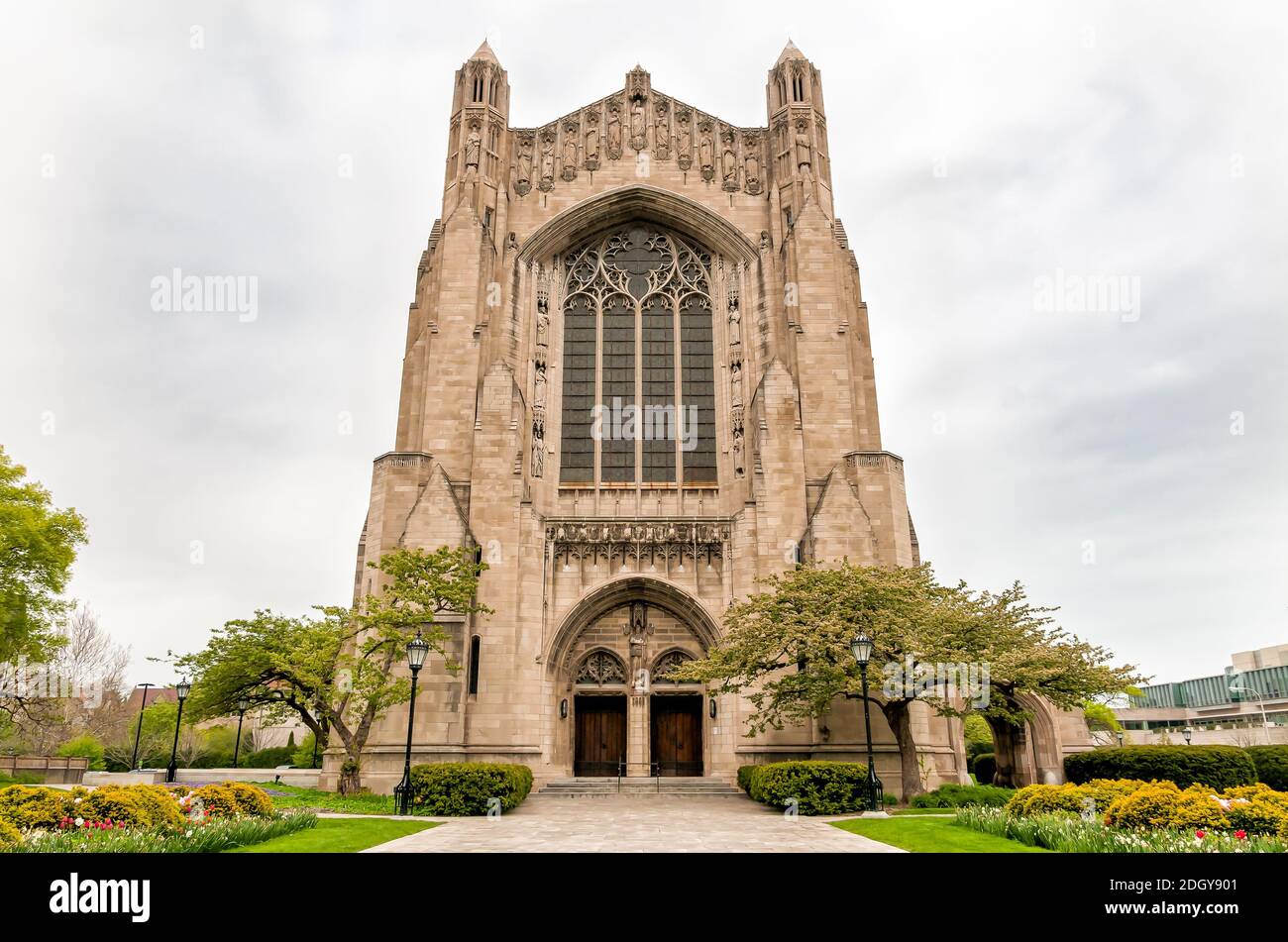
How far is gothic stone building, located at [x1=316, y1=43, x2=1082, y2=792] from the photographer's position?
25719 mm

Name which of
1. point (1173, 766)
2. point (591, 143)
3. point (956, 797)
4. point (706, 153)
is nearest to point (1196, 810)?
point (956, 797)

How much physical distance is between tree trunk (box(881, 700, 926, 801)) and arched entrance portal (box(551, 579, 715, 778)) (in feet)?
24.9

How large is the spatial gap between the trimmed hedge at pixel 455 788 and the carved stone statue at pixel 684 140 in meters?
24.3

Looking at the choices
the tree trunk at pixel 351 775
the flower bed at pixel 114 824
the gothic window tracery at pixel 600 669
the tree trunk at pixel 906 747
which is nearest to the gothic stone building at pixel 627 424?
the gothic window tracery at pixel 600 669

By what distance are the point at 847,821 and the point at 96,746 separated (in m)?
42.0

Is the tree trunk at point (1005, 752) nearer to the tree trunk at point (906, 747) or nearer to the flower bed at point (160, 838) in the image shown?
the tree trunk at point (906, 747)

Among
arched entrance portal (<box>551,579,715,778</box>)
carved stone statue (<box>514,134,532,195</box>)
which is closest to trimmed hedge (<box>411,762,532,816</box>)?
arched entrance portal (<box>551,579,715,778</box>)

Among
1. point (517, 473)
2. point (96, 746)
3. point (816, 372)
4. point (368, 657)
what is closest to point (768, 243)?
point (816, 372)

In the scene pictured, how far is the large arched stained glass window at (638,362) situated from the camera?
30.5m

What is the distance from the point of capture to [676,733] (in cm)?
2784

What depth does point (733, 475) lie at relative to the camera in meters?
29.4

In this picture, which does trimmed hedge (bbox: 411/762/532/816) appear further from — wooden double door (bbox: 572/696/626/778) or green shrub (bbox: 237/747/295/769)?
green shrub (bbox: 237/747/295/769)

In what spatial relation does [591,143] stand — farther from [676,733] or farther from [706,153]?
[676,733]
